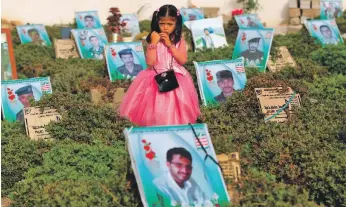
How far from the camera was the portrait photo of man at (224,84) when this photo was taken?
650cm

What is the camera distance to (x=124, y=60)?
307 inches

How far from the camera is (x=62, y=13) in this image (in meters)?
14.1

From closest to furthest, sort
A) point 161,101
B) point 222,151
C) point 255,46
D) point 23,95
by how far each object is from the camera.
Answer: point 222,151 → point 161,101 → point 23,95 → point 255,46

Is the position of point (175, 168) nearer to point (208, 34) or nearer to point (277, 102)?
point (277, 102)

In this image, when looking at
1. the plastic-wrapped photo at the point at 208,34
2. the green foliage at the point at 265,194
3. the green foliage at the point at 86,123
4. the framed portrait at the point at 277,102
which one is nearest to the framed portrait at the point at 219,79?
the framed portrait at the point at 277,102

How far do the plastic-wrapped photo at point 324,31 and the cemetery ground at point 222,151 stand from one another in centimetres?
263

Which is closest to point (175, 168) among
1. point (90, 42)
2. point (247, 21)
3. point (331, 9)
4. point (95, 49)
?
point (95, 49)

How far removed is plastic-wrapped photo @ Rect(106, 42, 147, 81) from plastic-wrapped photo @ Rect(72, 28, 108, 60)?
1.99 metres

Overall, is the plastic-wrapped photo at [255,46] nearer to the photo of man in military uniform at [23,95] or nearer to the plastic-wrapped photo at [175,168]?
the photo of man in military uniform at [23,95]

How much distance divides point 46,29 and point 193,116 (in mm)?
7666

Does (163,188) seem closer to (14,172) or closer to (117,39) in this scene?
(14,172)

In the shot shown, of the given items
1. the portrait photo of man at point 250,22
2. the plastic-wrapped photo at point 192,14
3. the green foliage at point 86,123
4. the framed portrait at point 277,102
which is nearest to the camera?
the green foliage at point 86,123

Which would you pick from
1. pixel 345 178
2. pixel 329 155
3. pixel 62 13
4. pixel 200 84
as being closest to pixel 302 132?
pixel 329 155

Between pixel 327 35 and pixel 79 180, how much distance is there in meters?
6.79
